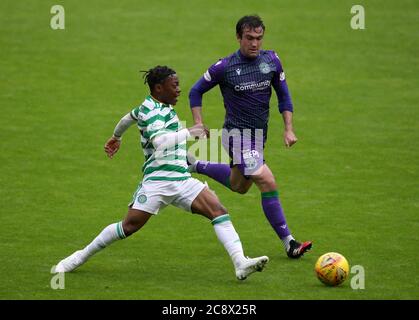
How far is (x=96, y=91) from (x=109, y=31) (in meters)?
3.37

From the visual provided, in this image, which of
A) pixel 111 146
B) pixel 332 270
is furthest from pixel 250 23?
pixel 332 270

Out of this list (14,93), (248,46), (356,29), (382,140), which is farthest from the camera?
(356,29)

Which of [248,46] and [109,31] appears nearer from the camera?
[248,46]

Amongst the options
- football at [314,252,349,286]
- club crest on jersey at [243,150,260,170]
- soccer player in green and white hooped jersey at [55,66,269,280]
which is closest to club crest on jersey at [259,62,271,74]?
club crest on jersey at [243,150,260,170]

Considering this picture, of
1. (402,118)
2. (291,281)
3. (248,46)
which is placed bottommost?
(291,281)

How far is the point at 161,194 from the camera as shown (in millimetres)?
10148

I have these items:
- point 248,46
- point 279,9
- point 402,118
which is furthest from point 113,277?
point 279,9

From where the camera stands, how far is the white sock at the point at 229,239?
10000 millimetres

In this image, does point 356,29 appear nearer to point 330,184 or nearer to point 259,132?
point 330,184

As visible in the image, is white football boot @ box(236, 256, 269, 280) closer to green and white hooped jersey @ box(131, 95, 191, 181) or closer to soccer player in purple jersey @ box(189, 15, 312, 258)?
green and white hooped jersey @ box(131, 95, 191, 181)

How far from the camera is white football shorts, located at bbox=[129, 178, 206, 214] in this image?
398 inches

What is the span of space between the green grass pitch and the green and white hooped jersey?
1.13m

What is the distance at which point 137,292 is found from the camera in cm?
976

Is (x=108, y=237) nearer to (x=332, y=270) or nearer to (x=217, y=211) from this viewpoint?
(x=217, y=211)
